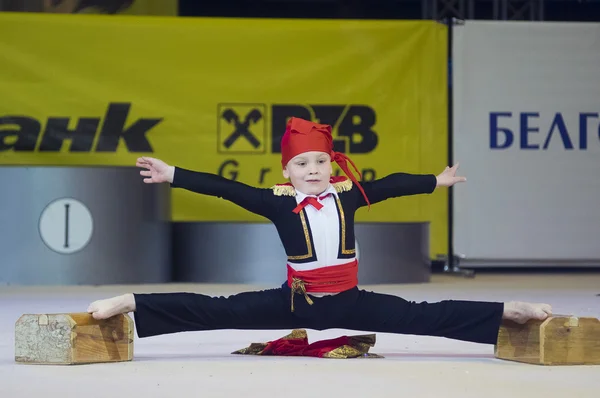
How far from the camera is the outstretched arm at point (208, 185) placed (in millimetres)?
3941

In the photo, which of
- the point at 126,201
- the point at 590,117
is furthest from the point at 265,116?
the point at 590,117

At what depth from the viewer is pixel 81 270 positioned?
25.4ft

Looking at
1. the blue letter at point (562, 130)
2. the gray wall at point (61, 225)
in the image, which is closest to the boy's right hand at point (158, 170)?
the gray wall at point (61, 225)

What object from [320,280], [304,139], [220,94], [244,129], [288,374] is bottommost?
[288,374]

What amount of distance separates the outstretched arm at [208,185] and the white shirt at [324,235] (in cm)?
13

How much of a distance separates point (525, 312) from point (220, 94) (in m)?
5.43

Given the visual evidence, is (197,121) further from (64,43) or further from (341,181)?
(341,181)

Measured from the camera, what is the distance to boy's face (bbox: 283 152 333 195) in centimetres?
406

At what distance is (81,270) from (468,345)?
3.86 metres

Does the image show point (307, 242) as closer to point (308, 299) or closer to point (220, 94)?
point (308, 299)

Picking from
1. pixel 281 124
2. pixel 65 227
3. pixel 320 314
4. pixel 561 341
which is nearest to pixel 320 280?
pixel 320 314

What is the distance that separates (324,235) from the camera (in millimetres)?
3984

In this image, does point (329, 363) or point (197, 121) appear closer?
point (329, 363)

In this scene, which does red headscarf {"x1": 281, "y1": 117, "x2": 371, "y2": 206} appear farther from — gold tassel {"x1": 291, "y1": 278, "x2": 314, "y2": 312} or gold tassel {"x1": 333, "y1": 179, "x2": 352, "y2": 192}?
gold tassel {"x1": 291, "y1": 278, "x2": 314, "y2": 312}
